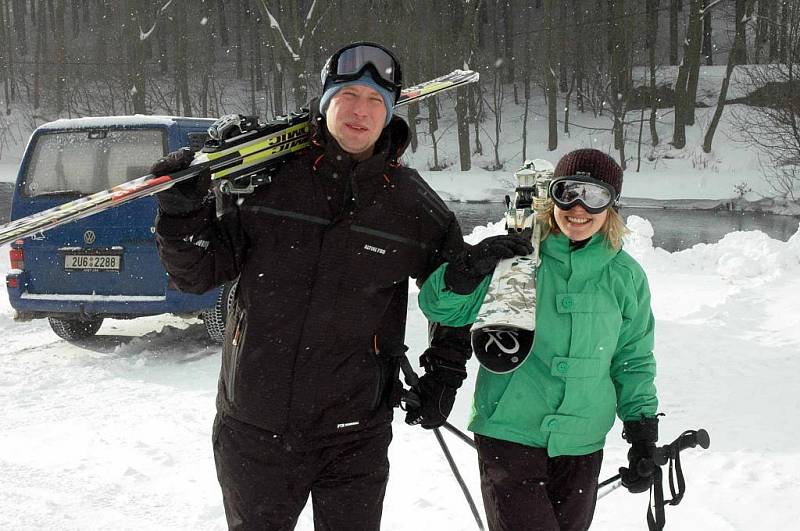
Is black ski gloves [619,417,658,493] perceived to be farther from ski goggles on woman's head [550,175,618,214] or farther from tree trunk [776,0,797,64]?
tree trunk [776,0,797,64]

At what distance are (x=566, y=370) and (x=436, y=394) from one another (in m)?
0.45

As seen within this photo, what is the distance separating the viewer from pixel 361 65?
7.69 feet

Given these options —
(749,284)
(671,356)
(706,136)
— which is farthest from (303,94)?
(671,356)

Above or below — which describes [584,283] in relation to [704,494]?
above

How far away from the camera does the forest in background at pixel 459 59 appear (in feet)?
95.9

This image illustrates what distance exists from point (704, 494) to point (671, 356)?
2396 millimetres

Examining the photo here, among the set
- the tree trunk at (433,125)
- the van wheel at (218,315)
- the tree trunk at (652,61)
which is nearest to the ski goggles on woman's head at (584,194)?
the van wheel at (218,315)

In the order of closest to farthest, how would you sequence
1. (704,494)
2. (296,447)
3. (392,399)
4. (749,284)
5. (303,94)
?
(296,447) < (392,399) < (704,494) < (749,284) < (303,94)

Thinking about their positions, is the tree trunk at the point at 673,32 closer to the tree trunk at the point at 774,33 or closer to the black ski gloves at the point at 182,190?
the tree trunk at the point at 774,33

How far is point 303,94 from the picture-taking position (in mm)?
27922

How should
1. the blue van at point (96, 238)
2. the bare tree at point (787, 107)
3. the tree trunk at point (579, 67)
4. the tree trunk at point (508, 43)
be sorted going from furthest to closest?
the tree trunk at point (508, 43), the tree trunk at point (579, 67), the bare tree at point (787, 107), the blue van at point (96, 238)

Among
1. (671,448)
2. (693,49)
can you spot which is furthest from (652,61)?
(671,448)

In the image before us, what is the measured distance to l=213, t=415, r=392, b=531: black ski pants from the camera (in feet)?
7.14

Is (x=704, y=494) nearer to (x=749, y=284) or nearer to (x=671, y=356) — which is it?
(x=671, y=356)
